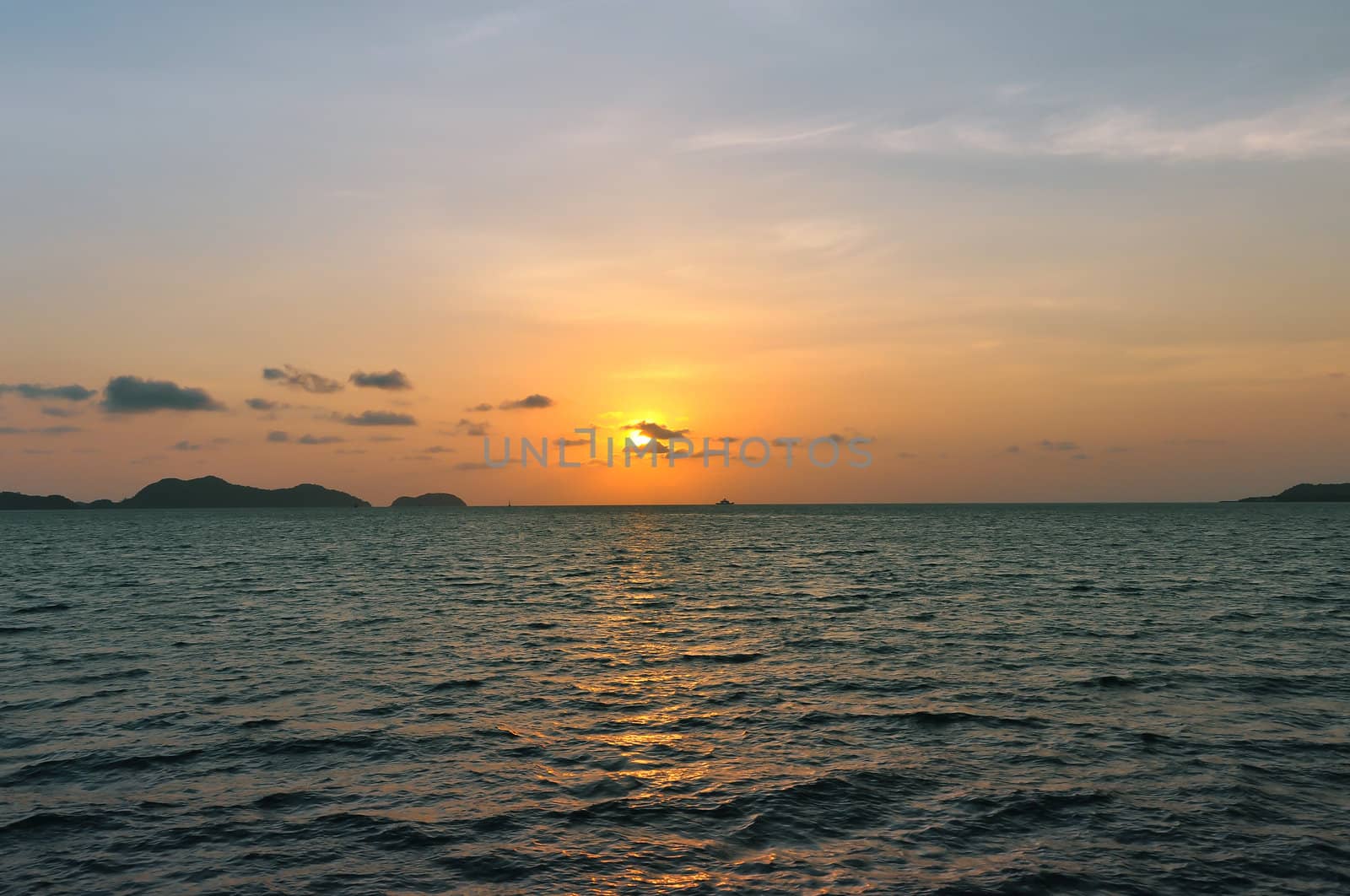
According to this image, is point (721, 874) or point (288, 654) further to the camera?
point (288, 654)

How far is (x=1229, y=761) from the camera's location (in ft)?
73.1

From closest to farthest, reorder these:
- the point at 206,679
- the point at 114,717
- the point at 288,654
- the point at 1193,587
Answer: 1. the point at 114,717
2. the point at 206,679
3. the point at 288,654
4. the point at 1193,587

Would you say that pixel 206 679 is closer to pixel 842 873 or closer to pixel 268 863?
pixel 268 863

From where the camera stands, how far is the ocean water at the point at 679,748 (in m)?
16.3

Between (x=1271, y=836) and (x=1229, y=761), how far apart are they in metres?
5.40

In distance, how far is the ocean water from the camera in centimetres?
1630

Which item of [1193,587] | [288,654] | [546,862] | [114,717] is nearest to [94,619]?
[288,654]

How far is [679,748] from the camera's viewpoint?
77.9 ft

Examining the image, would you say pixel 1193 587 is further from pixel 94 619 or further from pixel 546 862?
pixel 94 619

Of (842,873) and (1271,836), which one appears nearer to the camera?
(842,873)

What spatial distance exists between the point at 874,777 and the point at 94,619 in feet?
158

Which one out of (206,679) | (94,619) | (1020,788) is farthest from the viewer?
(94,619)

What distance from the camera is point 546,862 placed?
53.4 feet

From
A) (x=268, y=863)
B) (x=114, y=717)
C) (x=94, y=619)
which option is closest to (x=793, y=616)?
(x=114, y=717)
